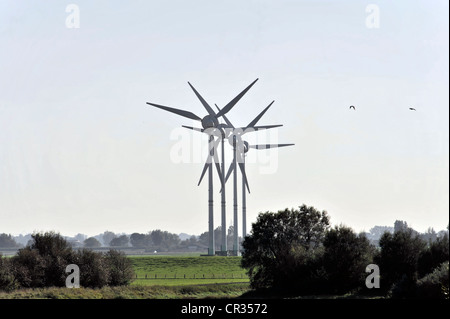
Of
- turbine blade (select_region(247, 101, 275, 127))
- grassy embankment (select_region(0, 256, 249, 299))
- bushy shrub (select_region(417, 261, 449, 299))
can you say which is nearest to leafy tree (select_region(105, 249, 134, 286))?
grassy embankment (select_region(0, 256, 249, 299))

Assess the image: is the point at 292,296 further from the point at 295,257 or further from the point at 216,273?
the point at 216,273

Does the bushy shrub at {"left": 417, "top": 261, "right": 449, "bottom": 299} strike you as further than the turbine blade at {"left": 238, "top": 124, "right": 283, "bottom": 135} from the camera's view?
No

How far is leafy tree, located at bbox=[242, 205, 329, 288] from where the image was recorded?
117 m

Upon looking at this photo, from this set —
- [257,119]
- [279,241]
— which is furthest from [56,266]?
[257,119]

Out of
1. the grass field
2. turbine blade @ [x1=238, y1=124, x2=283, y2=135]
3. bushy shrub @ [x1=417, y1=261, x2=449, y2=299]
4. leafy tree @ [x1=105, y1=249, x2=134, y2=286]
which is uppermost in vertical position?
turbine blade @ [x1=238, y1=124, x2=283, y2=135]

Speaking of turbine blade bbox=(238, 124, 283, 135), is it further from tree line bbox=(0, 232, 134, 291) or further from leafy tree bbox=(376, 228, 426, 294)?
leafy tree bbox=(376, 228, 426, 294)

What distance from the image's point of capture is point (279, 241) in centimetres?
12262

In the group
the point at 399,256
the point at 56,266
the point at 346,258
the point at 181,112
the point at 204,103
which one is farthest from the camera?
the point at 204,103

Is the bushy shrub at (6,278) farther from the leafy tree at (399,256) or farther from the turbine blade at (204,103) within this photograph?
the turbine blade at (204,103)

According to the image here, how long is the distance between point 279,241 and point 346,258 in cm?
1764

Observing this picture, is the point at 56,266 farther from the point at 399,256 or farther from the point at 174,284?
the point at 399,256

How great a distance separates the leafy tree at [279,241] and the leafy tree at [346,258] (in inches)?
251

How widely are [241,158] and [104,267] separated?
3086 inches

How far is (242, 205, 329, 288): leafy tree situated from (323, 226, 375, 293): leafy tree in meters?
6.39
